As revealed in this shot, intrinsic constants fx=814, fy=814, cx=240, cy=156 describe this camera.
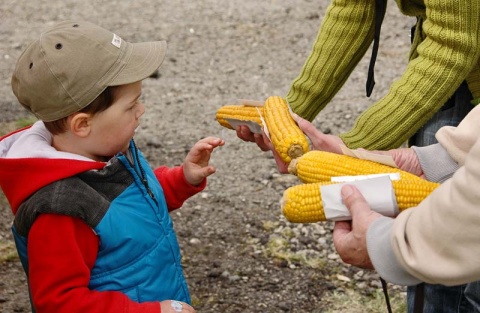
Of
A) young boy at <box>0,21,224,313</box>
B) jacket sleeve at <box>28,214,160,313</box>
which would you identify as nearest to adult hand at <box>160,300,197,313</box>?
young boy at <box>0,21,224,313</box>

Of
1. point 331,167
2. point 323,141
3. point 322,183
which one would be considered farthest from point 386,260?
point 323,141

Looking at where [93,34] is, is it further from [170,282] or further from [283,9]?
[283,9]

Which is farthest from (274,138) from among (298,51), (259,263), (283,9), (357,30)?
(283,9)

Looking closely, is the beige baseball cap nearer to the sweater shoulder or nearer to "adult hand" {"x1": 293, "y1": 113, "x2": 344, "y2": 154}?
the sweater shoulder

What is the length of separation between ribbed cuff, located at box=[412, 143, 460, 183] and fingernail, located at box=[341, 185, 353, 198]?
0.51m

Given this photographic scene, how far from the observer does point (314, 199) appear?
236 centimetres

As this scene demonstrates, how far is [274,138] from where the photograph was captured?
3.00m

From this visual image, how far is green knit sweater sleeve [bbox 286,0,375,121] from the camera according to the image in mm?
3211

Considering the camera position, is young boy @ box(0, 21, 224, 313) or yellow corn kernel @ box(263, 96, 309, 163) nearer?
young boy @ box(0, 21, 224, 313)

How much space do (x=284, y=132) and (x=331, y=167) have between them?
397 millimetres

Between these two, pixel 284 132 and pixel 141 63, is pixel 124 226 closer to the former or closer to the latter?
pixel 141 63

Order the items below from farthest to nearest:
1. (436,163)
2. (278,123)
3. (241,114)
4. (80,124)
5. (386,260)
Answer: (241,114) < (278,123) < (436,163) < (80,124) < (386,260)

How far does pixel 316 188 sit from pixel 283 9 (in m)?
6.37

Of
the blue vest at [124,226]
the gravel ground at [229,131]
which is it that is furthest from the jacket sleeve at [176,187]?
the gravel ground at [229,131]
